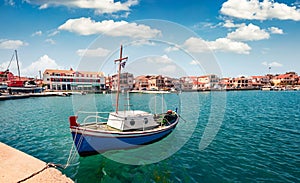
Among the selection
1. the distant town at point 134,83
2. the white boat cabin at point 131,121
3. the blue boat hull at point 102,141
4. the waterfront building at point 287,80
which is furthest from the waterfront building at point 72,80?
the waterfront building at point 287,80

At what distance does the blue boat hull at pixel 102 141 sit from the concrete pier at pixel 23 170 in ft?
8.31

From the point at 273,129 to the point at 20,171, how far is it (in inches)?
913

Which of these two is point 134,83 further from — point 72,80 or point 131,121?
point 131,121

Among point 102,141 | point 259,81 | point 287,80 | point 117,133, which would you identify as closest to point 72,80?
point 102,141

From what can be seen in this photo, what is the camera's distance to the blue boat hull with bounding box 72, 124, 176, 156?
39.2 feet

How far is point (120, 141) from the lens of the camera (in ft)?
41.9

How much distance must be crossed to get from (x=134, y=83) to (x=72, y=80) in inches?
1343

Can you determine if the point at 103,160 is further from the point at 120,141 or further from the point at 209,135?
the point at 209,135

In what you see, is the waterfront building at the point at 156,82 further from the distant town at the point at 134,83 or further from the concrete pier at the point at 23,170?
the concrete pier at the point at 23,170

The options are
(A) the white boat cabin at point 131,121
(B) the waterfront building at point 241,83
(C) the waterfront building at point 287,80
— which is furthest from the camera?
(B) the waterfront building at point 241,83

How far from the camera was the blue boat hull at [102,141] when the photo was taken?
11.9 meters

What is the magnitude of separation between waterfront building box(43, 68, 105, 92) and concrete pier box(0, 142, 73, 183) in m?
90.2

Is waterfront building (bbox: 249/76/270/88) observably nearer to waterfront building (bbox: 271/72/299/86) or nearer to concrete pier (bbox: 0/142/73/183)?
waterfront building (bbox: 271/72/299/86)

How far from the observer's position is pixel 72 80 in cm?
9788
